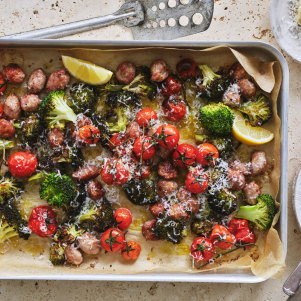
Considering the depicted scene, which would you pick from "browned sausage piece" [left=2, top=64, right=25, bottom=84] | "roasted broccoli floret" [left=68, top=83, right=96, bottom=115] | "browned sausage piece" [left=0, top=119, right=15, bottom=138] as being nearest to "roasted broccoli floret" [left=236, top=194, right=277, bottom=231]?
"roasted broccoli floret" [left=68, top=83, right=96, bottom=115]

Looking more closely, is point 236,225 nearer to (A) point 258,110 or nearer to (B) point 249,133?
(B) point 249,133

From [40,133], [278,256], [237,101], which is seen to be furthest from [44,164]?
[278,256]

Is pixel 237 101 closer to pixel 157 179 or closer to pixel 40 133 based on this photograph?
pixel 157 179

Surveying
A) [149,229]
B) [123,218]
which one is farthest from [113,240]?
[149,229]

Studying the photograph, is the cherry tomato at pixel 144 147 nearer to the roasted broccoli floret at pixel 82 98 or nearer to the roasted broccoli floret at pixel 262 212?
the roasted broccoli floret at pixel 82 98

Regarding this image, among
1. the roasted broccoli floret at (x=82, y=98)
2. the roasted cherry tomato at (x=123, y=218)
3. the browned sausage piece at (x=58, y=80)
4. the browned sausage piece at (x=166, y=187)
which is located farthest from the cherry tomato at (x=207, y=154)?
the browned sausage piece at (x=58, y=80)

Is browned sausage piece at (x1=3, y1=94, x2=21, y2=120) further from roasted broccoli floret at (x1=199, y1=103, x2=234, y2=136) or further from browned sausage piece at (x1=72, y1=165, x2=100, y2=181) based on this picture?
roasted broccoli floret at (x1=199, y1=103, x2=234, y2=136)
